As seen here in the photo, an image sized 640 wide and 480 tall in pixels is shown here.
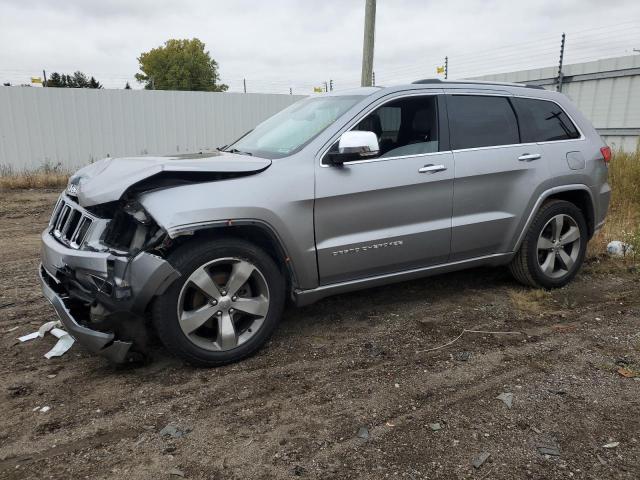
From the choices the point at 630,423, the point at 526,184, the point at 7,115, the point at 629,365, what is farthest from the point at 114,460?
the point at 7,115

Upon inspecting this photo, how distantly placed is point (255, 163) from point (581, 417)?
240 centimetres

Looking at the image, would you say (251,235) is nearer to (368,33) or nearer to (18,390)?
(18,390)

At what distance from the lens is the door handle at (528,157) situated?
14.0 ft

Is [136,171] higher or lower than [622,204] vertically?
higher

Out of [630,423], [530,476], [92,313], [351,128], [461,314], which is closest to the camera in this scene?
[530,476]

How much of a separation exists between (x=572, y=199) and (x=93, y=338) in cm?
415

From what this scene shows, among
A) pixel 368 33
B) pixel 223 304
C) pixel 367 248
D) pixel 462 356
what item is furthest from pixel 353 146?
pixel 368 33

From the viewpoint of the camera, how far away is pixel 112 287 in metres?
2.93

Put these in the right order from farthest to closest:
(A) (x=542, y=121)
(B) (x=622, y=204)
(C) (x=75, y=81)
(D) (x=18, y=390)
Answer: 1. (C) (x=75, y=81)
2. (B) (x=622, y=204)
3. (A) (x=542, y=121)
4. (D) (x=18, y=390)

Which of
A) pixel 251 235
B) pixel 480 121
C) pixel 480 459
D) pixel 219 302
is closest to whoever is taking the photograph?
pixel 480 459

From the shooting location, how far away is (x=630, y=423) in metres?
2.70

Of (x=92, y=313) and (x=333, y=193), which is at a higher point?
(x=333, y=193)

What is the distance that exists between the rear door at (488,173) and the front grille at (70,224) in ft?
8.68

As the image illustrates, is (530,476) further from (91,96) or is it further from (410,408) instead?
(91,96)
